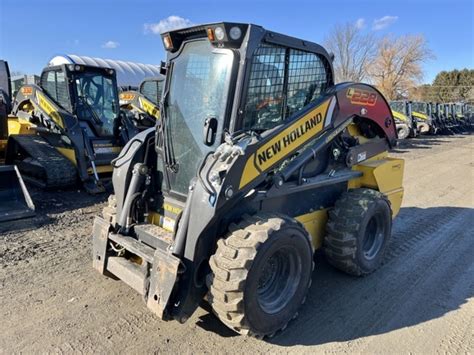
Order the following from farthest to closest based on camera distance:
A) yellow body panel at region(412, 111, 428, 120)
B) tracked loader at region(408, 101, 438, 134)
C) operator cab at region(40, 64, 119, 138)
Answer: yellow body panel at region(412, 111, 428, 120) → tracked loader at region(408, 101, 438, 134) → operator cab at region(40, 64, 119, 138)

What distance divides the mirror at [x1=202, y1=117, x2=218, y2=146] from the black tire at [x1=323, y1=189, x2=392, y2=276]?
5.41 ft

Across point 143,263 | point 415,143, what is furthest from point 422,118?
point 143,263

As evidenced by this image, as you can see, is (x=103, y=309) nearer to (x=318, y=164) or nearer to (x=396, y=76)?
(x=318, y=164)

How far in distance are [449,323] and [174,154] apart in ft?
9.56

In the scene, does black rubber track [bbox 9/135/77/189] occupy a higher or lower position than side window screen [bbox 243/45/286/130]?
lower

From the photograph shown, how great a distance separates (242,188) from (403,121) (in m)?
20.2

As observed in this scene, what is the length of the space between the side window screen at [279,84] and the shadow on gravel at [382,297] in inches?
69.0

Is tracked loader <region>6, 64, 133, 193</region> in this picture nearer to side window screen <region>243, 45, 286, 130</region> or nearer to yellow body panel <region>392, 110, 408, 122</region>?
side window screen <region>243, 45, 286, 130</region>

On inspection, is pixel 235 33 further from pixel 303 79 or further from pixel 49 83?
pixel 49 83

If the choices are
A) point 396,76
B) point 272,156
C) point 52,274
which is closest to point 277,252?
point 272,156

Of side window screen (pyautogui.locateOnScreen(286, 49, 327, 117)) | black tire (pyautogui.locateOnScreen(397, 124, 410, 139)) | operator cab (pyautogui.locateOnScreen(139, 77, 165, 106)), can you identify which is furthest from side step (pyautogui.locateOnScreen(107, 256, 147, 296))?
black tire (pyautogui.locateOnScreen(397, 124, 410, 139))

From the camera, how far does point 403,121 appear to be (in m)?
20.9

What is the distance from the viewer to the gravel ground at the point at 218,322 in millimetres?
3098

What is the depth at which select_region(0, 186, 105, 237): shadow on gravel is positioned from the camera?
18.4 ft
